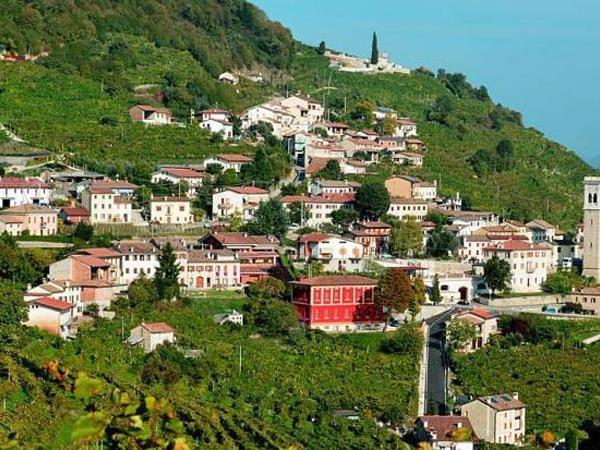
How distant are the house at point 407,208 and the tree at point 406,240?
2.78 metres

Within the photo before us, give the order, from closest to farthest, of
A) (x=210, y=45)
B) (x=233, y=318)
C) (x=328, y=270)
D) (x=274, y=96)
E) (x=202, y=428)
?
(x=202, y=428), (x=233, y=318), (x=328, y=270), (x=274, y=96), (x=210, y=45)

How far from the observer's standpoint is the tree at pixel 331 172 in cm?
4378

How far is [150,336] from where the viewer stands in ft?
92.5

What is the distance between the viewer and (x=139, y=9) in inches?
2389

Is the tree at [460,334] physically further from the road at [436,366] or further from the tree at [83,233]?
the tree at [83,233]

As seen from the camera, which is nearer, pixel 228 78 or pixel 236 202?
pixel 236 202

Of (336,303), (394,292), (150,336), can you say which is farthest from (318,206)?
(150,336)

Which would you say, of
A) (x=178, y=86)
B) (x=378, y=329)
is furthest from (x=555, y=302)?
(x=178, y=86)

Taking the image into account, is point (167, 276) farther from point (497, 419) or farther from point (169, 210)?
point (497, 419)

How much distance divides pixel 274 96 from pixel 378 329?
26.3 metres

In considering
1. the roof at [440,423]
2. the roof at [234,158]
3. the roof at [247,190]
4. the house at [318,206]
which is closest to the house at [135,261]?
the roof at [247,190]

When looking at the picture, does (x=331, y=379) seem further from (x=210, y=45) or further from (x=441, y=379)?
(x=210, y=45)

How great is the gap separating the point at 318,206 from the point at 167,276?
935 centimetres

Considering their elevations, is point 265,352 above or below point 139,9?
below
